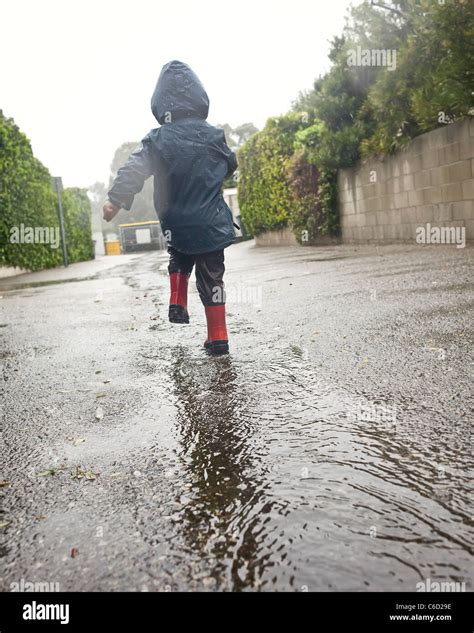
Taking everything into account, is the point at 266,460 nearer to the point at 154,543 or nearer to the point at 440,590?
the point at 154,543

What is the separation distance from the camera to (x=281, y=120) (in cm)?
1667

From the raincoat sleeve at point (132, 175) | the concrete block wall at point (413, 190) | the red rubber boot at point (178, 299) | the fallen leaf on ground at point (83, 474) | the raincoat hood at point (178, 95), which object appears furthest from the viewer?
the concrete block wall at point (413, 190)

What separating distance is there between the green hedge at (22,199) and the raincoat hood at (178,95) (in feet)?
35.3

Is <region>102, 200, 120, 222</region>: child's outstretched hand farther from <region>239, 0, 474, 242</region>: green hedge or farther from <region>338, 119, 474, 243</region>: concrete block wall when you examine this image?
<region>338, 119, 474, 243</region>: concrete block wall

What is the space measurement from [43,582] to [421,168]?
377 inches

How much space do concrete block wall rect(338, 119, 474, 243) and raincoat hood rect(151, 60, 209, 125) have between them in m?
5.75

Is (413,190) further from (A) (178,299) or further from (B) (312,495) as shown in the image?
(B) (312,495)

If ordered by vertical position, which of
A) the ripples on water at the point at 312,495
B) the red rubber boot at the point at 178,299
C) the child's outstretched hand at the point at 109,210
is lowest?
the ripples on water at the point at 312,495

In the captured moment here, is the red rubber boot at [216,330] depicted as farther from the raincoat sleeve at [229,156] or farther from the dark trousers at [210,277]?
the raincoat sleeve at [229,156]

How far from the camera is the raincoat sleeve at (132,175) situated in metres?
3.58

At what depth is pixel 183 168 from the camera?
3.62 metres

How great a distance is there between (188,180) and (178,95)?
56 cm

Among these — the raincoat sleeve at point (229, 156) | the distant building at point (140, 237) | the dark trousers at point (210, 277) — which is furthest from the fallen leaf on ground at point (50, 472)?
the distant building at point (140, 237)

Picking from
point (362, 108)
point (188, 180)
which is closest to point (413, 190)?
point (362, 108)
